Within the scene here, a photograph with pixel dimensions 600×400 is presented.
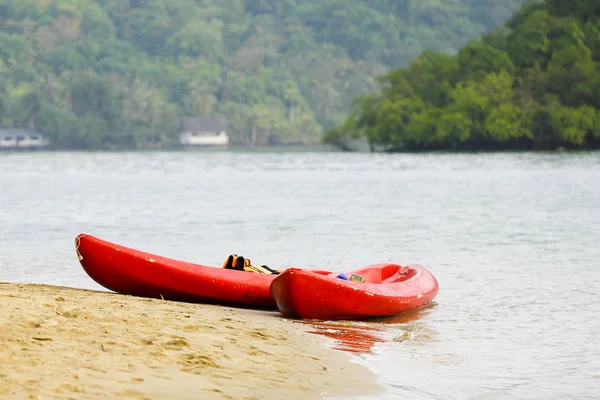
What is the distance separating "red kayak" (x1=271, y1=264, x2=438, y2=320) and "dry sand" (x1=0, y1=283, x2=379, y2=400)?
99cm

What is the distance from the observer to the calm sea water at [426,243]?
12422 millimetres

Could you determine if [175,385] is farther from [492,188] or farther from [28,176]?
[28,176]

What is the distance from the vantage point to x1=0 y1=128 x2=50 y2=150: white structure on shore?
164m

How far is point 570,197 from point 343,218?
12385 millimetres

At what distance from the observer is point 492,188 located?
2019 inches

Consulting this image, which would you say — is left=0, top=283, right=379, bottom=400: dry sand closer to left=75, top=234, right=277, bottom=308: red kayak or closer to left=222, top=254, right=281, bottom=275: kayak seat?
left=75, top=234, right=277, bottom=308: red kayak

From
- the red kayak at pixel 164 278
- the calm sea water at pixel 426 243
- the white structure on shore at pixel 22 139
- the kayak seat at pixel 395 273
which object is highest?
the red kayak at pixel 164 278

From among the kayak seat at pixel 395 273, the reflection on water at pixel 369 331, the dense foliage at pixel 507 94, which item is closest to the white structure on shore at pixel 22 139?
the dense foliage at pixel 507 94

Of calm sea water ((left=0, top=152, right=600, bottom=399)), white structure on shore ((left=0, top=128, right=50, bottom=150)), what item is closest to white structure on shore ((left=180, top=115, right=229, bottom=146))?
white structure on shore ((left=0, top=128, right=50, bottom=150))

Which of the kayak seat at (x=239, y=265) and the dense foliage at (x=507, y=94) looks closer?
the kayak seat at (x=239, y=265)

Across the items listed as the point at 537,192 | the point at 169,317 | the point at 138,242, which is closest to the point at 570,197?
the point at 537,192

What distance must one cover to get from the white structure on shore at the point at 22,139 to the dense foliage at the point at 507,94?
5532 centimetres

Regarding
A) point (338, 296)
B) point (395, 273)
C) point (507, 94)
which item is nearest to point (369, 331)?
point (338, 296)

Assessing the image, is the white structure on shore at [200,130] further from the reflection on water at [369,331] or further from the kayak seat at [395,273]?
the reflection on water at [369,331]
